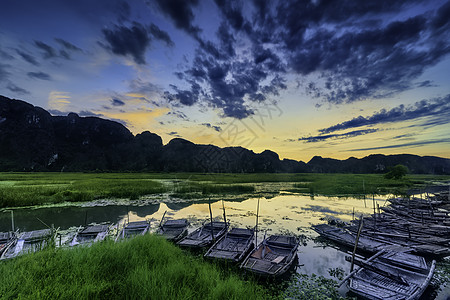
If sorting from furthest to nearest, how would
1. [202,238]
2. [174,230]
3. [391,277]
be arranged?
1. [174,230]
2. [202,238]
3. [391,277]

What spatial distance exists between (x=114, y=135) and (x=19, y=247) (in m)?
160

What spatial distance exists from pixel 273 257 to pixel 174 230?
19.7 ft

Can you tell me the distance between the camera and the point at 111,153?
13312 centimetres

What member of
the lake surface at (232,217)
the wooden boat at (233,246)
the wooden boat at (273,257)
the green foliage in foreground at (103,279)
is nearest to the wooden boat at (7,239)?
the lake surface at (232,217)

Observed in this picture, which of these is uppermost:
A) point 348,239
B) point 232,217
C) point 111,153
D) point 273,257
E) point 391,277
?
point 111,153

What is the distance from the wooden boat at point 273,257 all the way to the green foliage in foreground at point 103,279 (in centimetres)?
105

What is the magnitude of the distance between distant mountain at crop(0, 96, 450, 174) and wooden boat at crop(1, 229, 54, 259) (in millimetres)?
92175

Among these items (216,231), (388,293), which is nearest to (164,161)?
(216,231)

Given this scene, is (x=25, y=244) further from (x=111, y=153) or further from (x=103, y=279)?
(x=111, y=153)

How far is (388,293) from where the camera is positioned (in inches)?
221

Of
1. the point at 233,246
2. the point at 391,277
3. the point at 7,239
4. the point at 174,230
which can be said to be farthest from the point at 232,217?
the point at 7,239

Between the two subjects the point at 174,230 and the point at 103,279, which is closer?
the point at 103,279

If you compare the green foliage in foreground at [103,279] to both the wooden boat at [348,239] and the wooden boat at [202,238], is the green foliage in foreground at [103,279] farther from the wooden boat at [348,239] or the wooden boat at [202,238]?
the wooden boat at [348,239]

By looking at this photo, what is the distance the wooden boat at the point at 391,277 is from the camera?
549 cm
